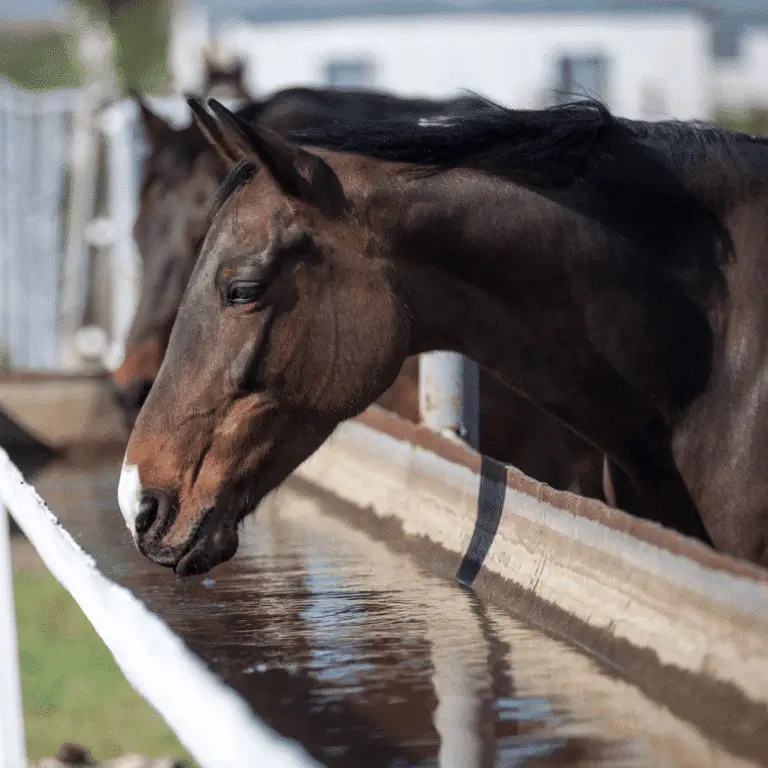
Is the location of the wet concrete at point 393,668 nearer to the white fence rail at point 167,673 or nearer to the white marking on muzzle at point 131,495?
the white marking on muzzle at point 131,495

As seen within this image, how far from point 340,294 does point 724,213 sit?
865 millimetres

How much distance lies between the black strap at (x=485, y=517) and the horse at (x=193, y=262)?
43 cm

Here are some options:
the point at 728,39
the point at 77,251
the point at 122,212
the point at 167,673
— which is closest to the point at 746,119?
the point at 728,39

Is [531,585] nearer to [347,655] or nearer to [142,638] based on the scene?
[347,655]

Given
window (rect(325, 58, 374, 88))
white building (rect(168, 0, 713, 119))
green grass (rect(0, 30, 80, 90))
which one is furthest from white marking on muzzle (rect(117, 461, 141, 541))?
green grass (rect(0, 30, 80, 90))

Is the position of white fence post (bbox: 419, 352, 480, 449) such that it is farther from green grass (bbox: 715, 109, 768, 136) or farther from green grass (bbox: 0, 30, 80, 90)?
green grass (bbox: 0, 30, 80, 90)

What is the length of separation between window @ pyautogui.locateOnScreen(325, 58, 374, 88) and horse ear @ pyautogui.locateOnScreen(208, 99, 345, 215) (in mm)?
28520

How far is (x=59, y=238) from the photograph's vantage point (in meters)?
11.8

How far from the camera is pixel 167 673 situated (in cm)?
155

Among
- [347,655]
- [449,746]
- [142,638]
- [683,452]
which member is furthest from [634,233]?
[142,638]

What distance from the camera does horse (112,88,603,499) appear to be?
4.95 meters

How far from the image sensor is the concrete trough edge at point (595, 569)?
2.20 metres

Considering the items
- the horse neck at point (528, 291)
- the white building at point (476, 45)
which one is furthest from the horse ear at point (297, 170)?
the white building at point (476, 45)

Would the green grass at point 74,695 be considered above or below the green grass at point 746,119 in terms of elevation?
below
